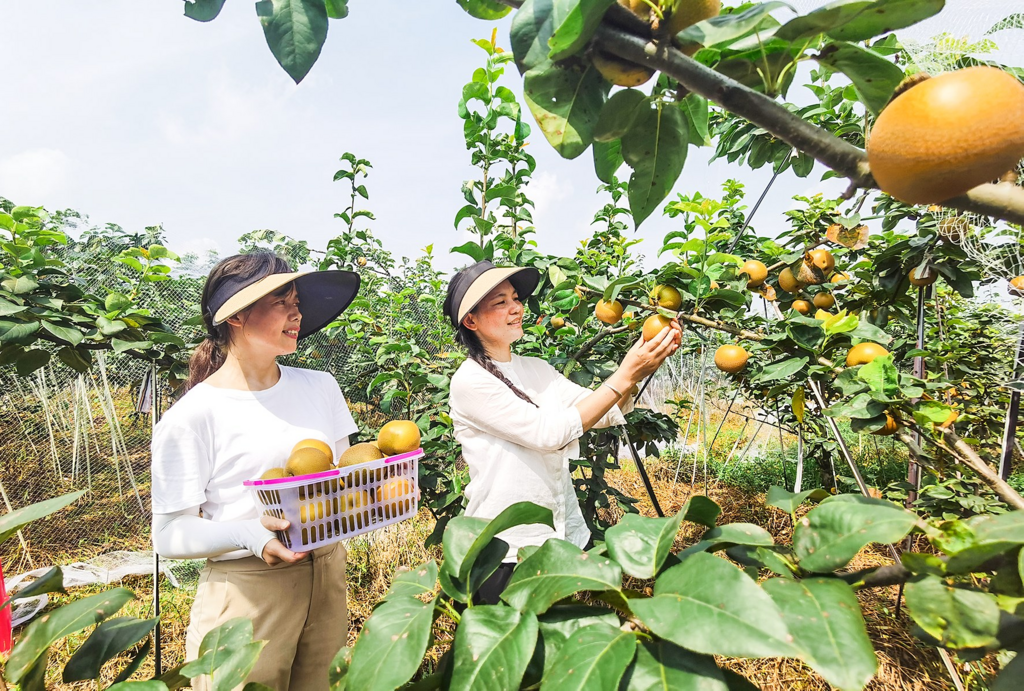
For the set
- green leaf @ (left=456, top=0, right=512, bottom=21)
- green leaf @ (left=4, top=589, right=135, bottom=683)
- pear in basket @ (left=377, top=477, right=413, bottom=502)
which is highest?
green leaf @ (left=456, top=0, right=512, bottom=21)

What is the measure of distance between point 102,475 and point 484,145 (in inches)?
207

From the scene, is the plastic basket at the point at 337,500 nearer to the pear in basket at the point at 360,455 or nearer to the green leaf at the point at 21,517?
the pear in basket at the point at 360,455

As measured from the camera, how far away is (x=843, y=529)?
383mm

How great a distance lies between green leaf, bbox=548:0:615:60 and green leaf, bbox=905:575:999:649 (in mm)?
497

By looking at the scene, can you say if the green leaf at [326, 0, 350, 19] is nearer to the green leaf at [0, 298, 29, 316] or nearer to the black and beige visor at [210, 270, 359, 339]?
the black and beige visor at [210, 270, 359, 339]

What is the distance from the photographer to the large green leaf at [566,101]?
0.52 meters

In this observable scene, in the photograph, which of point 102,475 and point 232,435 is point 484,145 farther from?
point 102,475

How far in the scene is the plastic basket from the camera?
3.59 feet

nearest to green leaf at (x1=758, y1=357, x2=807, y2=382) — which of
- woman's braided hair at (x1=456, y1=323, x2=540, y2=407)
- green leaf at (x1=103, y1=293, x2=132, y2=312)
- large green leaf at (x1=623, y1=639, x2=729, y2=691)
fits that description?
woman's braided hair at (x1=456, y1=323, x2=540, y2=407)

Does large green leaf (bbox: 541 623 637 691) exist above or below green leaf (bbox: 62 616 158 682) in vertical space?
above

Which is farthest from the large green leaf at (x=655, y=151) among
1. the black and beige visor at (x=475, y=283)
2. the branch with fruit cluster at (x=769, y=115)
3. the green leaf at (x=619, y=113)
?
the black and beige visor at (x=475, y=283)

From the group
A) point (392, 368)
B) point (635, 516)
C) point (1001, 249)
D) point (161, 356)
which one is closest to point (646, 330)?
point (1001, 249)

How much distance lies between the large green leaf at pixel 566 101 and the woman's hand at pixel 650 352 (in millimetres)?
888

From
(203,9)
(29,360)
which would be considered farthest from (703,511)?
(29,360)
